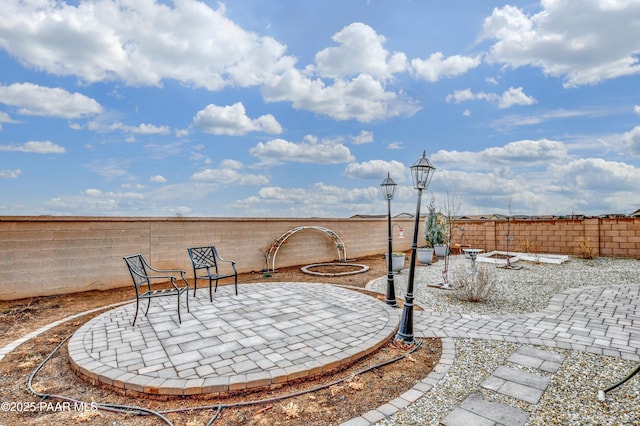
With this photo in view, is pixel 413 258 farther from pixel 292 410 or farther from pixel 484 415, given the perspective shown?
pixel 292 410

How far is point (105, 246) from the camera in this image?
620 centimetres

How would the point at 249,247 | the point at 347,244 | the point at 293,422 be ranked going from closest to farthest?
the point at 293,422 < the point at 249,247 < the point at 347,244

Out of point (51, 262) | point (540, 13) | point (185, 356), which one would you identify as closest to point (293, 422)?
point (185, 356)

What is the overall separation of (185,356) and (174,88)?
6165 millimetres

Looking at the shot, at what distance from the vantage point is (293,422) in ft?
6.80

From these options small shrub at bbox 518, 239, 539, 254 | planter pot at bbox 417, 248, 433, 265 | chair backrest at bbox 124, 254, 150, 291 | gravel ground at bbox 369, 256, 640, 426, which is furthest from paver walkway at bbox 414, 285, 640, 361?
small shrub at bbox 518, 239, 539, 254

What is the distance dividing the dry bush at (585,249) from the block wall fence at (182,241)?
0.34 feet

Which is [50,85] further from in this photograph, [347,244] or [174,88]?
[347,244]

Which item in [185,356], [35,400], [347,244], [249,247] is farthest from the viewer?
[347,244]

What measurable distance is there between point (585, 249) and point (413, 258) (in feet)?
32.6

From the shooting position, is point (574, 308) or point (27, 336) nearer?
point (27, 336)

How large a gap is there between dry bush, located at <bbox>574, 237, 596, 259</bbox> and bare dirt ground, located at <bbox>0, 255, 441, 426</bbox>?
954cm

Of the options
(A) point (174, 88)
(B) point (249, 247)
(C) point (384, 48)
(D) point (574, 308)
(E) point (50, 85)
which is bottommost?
(D) point (574, 308)

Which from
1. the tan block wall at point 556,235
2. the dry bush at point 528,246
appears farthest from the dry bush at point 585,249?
the dry bush at point 528,246
